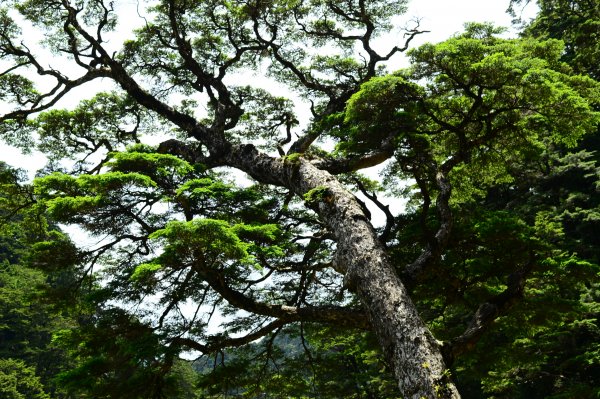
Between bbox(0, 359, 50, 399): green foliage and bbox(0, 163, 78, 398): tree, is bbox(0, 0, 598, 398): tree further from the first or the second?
bbox(0, 359, 50, 399): green foliage

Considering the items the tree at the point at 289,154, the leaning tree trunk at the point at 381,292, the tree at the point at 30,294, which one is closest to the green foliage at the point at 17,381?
the tree at the point at 30,294

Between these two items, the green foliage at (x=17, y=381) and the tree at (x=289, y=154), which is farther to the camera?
the green foliage at (x=17, y=381)

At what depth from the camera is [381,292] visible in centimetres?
548

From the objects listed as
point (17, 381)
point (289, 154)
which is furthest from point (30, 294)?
point (17, 381)

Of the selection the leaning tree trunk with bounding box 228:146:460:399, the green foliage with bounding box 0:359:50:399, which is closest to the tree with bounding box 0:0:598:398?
the leaning tree trunk with bounding box 228:146:460:399

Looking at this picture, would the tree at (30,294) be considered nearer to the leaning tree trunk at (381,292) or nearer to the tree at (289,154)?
the tree at (289,154)

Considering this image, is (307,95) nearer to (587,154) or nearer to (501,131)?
(501,131)

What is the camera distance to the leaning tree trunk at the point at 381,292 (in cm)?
468

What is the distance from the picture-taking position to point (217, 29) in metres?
12.3

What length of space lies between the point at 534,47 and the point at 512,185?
1448 centimetres

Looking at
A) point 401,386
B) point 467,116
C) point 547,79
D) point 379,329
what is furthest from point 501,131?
point 401,386

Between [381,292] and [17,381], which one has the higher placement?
[17,381]

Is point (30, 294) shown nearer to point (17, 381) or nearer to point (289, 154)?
point (289, 154)

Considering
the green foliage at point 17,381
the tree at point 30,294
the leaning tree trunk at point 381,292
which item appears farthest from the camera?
the green foliage at point 17,381
